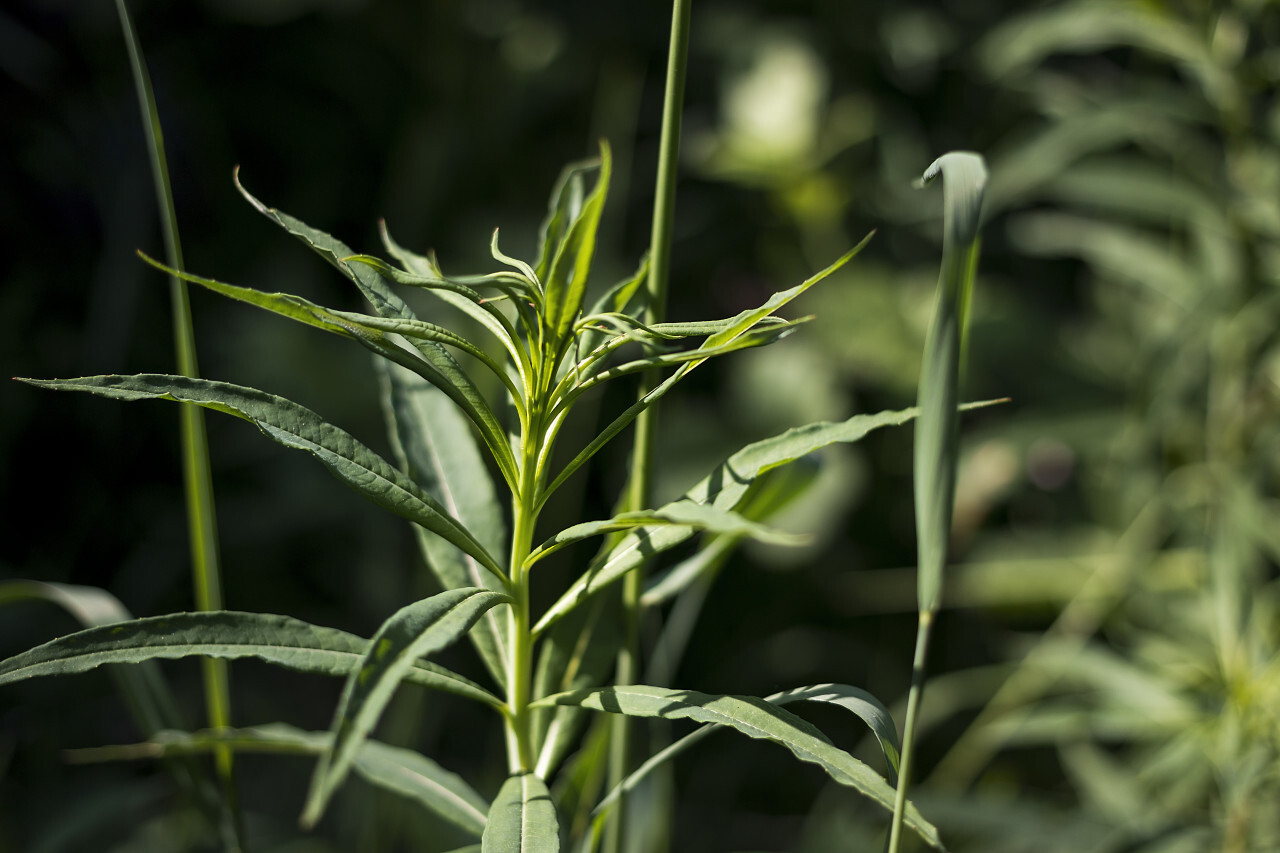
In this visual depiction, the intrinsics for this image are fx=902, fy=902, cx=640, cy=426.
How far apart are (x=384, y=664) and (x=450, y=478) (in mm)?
162

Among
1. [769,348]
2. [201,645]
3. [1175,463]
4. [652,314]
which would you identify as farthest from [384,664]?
[769,348]

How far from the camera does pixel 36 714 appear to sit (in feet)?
3.17

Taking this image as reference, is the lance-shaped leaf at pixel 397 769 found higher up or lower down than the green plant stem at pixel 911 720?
lower down

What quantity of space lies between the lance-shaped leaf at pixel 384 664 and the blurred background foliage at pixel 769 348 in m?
0.55

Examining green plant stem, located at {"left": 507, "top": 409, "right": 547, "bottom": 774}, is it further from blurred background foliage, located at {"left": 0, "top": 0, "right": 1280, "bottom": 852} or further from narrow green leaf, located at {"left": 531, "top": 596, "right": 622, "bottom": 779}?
blurred background foliage, located at {"left": 0, "top": 0, "right": 1280, "bottom": 852}

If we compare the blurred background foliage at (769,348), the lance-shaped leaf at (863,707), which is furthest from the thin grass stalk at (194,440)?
the blurred background foliage at (769,348)

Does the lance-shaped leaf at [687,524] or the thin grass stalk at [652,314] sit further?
the thin grass stalk at [652,314]

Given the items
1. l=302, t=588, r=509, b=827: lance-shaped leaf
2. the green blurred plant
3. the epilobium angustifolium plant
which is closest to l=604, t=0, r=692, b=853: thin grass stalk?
the epilobium angustifolium plant

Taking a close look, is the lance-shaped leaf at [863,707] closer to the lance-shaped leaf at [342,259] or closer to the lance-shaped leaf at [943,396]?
the lance-shaped leaf at [943,396]

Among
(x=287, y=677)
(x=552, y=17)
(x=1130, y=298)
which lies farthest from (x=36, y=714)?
(x=1130, y=298)

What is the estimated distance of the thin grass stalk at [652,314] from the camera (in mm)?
341

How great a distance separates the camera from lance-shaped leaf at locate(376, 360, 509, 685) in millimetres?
375

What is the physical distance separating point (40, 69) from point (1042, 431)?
131cm

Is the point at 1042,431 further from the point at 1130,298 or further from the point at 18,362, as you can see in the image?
the point at 18,362
